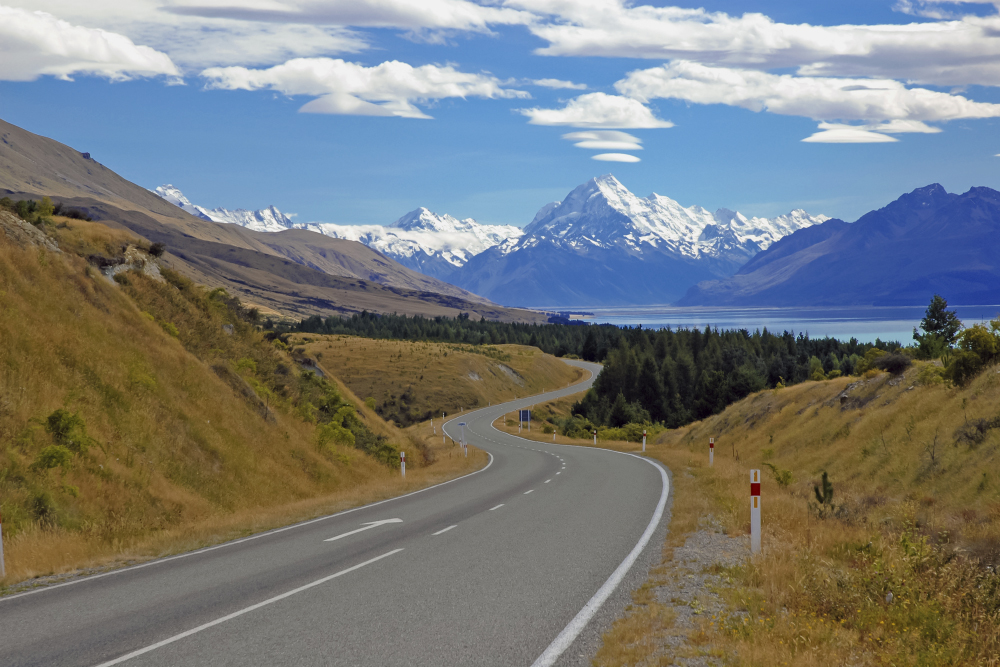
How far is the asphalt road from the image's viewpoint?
20.7 feet

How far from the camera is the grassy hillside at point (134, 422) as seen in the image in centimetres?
1293

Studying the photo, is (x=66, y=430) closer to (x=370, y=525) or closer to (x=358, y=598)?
(x=370, y=525)

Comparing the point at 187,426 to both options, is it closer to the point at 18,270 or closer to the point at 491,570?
the point at 18,270

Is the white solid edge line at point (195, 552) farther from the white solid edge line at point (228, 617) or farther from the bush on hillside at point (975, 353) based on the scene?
the bush on hillside at point (975, 353)

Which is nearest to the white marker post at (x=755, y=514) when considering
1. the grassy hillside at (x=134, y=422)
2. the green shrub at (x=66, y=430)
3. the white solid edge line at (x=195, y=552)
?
the white solid edge line at (x=195, y=552)

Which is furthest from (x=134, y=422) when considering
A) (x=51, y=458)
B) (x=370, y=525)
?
(x=370, y=525)

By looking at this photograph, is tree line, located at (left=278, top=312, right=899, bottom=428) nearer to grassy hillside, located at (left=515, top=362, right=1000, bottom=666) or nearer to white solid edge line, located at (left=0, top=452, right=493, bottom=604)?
grassy hillside, located at (left=515, top=362, right=1000, bottom=666)

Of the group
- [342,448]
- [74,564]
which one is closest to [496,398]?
[342,448]

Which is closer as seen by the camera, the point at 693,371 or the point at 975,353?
the point at 975,353

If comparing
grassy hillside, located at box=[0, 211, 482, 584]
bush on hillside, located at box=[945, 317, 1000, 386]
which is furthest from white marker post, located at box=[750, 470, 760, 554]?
bush on hillside, located at box=[945, 317, 1000, 386]

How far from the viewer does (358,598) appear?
809 cm

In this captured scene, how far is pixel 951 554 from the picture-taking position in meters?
8.48

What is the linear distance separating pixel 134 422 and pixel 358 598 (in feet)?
36.5

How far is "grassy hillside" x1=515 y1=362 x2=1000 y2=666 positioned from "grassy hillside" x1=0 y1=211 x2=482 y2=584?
862 centimetres
